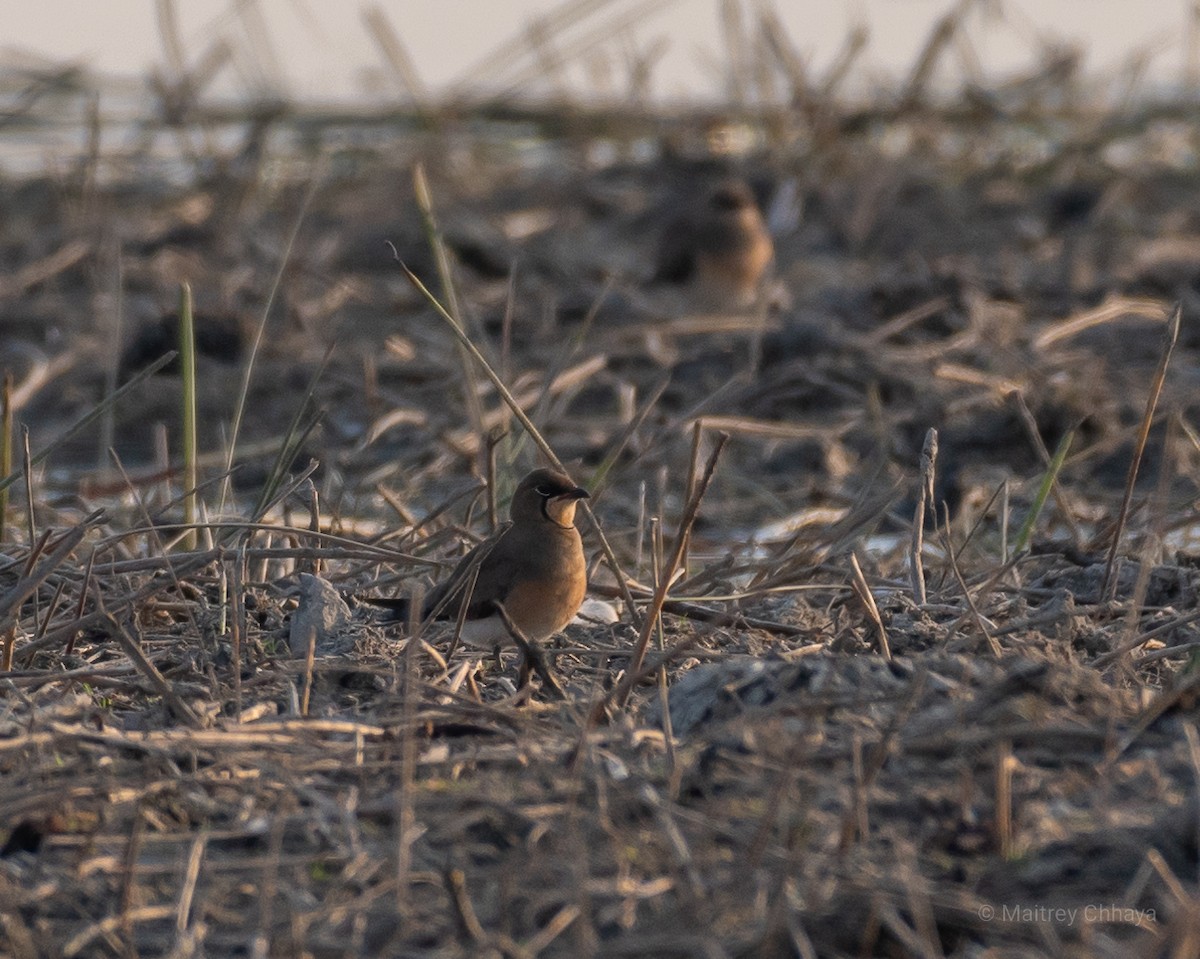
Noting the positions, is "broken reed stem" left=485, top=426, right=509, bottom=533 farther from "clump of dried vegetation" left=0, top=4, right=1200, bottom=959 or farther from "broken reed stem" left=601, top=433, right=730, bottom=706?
"broken reed stem" left=601, top=433, right=730, bottom=706

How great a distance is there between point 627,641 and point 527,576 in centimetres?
30

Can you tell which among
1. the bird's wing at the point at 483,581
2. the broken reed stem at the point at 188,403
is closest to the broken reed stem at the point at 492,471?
the bird's wing at the point at 483,581

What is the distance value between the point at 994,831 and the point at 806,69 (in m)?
10.6

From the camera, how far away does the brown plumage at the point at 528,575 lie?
4.32 metres

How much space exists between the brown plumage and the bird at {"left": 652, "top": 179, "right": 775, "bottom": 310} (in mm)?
5517

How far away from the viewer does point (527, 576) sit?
4.36m

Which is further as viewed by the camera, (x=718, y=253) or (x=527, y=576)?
(x=718, y=253)

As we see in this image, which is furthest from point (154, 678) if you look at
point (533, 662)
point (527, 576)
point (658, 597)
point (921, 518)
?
point (921, 518)

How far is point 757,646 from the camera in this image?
410cm

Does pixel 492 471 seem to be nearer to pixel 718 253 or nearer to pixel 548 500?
pixel 548 500

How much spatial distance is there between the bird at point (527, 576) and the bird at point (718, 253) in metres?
5.51

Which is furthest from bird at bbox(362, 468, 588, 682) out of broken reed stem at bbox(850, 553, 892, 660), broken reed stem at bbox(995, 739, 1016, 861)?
broken reed stem at bbox(995, 739, 1016, 861)

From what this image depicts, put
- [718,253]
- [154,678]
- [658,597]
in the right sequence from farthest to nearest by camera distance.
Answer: [718,253] < [658,597] < [154,678]

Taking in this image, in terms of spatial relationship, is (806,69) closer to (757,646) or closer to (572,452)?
(572,452)
